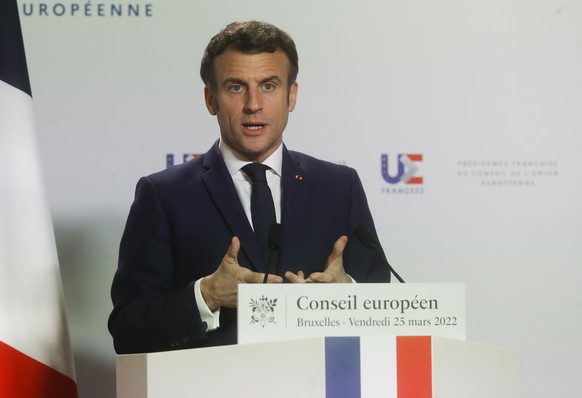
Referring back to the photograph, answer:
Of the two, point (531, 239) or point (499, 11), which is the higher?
point (499, 11)

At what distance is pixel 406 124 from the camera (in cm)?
367

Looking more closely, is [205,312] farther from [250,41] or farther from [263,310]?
[250,41]

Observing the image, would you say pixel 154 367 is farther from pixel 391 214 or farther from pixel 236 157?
pixel 391 214

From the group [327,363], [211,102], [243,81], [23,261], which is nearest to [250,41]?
[243,81]

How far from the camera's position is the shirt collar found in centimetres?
287

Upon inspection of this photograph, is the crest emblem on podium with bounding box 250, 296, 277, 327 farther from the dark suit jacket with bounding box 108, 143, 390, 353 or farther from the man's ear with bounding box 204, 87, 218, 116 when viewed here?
the man's ear with bounding box 204, 87, 218, 116

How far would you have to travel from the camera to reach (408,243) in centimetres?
366

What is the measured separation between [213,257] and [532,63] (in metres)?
1.61

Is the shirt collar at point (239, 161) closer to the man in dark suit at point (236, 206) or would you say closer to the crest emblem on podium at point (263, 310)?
the man in dark suit at point (236, 206)

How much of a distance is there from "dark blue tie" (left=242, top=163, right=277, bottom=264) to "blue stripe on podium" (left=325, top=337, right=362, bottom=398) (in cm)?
82

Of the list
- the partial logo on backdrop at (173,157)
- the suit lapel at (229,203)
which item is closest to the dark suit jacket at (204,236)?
the suit lapel at (229,203)

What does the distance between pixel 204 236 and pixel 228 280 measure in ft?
1.60

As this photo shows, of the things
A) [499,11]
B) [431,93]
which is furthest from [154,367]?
[499,11]

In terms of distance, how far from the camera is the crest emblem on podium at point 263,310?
1.93m
